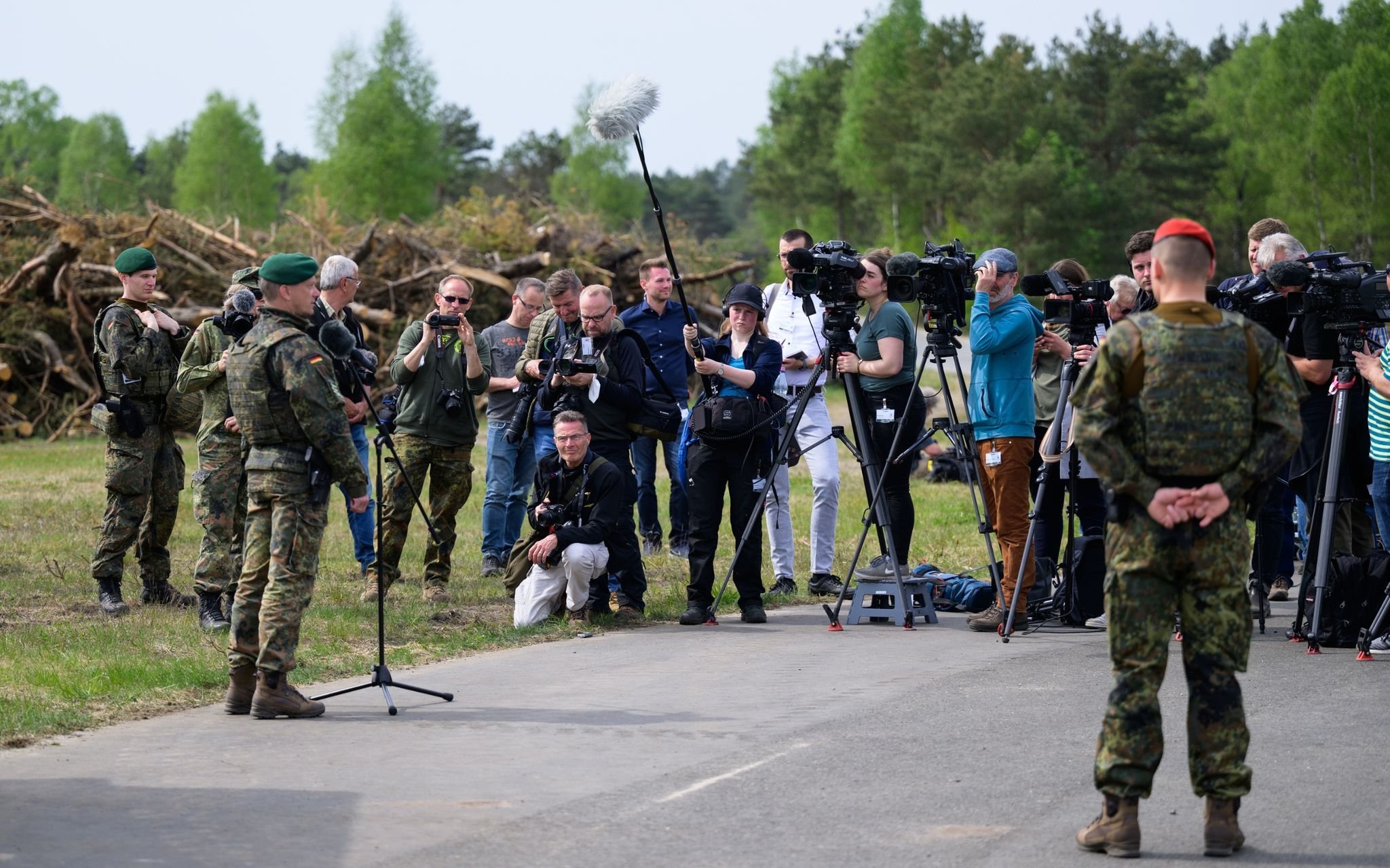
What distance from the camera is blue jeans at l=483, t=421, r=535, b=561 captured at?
12.0 meters

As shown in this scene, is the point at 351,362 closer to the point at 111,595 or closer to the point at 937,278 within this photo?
the point at 111,595

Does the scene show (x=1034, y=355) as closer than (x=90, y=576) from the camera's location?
Yes

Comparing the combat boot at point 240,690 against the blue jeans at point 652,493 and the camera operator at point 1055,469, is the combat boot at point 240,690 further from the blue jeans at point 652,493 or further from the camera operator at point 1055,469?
the blue jeans at point 652,493

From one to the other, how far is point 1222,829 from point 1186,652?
58 cm

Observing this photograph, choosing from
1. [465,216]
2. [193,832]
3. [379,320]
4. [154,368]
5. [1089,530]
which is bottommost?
[193,832]

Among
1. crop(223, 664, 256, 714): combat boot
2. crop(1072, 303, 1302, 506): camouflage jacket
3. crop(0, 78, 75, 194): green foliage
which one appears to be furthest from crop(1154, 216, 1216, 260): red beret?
crop(0, 78, 75, 194): green foliage

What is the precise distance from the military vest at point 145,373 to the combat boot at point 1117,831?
23.7 ft

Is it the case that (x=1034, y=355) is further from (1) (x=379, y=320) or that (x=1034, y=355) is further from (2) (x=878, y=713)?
(1) (x=379, y=320)

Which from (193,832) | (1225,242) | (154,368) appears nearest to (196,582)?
(154,368)

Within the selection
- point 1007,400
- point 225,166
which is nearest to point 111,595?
point 1007,400

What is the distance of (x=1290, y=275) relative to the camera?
8766mm

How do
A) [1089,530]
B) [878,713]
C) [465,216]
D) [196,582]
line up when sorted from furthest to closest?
1. [465,216]
2. [1089,530]
3. [196,582]
4. [878,713]

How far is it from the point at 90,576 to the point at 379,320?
14329 mm

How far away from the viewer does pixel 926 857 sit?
5.24 metres
